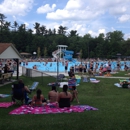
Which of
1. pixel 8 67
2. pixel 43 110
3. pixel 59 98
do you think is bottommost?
pixel 43 110

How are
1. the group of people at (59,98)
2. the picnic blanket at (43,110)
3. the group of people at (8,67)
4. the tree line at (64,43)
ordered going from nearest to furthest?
the picnic blanket at (43,110) < the group of people at (59,98) < the group of people at (8,67) < the tree line at (64,43)

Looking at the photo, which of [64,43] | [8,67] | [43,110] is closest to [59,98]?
[43,110]

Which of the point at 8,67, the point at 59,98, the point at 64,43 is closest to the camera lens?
the point at 59,98

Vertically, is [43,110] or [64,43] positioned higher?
[64,43]

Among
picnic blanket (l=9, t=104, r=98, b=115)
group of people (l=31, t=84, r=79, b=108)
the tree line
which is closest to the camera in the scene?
picnic blanket (l=9, t=104, r=98, b=115)

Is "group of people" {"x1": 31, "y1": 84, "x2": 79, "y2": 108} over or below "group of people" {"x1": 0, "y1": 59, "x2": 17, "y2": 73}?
below

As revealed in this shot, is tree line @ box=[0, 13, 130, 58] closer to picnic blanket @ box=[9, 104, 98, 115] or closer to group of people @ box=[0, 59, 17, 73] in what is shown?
group of people @ box=[0, 59, 17, 73]

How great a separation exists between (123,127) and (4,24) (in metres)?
88.9

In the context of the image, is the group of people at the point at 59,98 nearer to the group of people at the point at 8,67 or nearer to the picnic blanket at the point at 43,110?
the picnic blanket at the point at 43,110

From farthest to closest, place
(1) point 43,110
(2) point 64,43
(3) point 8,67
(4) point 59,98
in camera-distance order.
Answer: (2) point 64,43
(3) point 8,67
(4) point 59,98
(1) point 43,110

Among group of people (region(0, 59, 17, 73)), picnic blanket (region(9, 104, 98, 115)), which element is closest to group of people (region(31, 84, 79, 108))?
picnic blanket (region(9, 104, 98, 115))

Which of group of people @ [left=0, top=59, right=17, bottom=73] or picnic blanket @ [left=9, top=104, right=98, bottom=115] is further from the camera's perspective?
group of people @ [left=0, top=59, right=17, bottom=73]

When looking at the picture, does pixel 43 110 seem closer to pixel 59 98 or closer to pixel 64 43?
pixel 59 98

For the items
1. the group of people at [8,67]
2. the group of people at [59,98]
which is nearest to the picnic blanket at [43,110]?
the group of people at [59,98]
